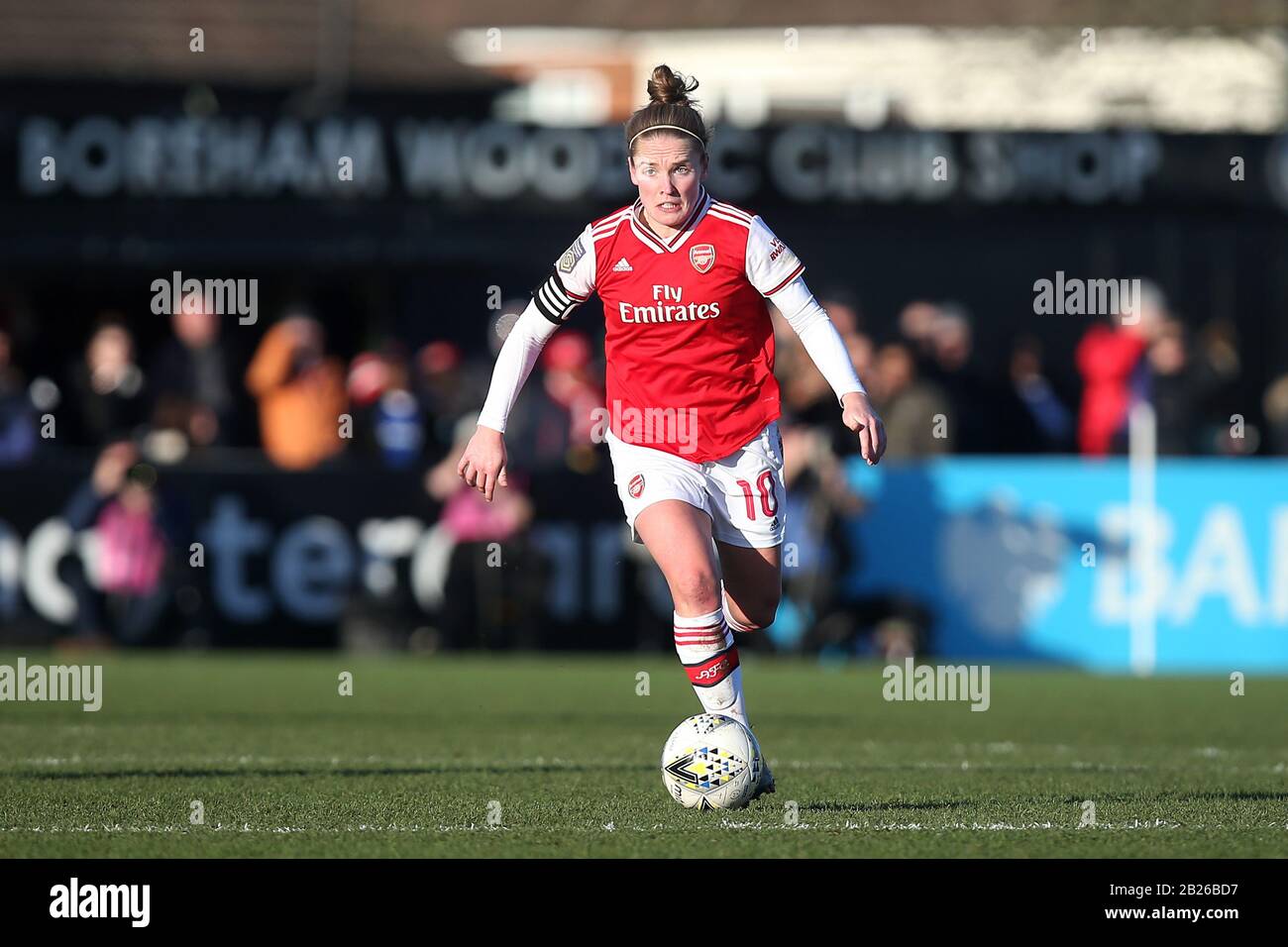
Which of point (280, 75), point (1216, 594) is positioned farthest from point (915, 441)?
point (280, 75)

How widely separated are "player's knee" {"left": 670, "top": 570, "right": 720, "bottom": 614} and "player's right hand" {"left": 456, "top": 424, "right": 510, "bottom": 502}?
69 cm

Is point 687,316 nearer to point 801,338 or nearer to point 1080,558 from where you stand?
point 801,338

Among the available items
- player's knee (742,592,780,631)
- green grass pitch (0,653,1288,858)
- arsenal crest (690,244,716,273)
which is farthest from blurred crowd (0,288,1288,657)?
arsenal crest (690,244,716,273)

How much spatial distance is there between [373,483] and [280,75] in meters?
13.6

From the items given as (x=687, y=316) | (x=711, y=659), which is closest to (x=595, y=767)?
(x=711, y=659)

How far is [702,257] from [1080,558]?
9162 mm

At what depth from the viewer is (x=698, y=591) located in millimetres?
7629

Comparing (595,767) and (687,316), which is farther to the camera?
(595,767)

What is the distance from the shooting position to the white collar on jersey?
773cm

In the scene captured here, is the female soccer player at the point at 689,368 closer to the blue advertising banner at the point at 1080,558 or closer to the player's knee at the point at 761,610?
the player's knee at the point at 761,610

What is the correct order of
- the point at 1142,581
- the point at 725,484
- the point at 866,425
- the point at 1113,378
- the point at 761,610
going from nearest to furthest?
the point at 866,425 < the point at 725,484 < the point at 761,610 < the point at 1142,581 < the point at 1113,378

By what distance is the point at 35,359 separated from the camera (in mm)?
20609

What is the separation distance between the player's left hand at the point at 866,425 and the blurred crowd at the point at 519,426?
7912 mm

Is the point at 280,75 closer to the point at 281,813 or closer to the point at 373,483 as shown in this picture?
the point at 373,483
